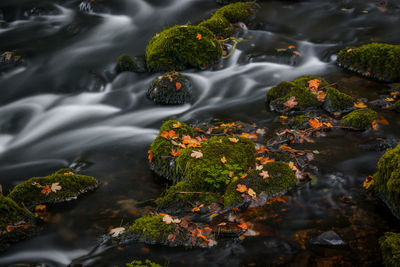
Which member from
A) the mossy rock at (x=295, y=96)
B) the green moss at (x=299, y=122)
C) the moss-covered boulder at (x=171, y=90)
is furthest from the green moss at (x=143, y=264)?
the moss-covered boulder at (x=171, y=90)

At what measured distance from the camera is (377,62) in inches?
310

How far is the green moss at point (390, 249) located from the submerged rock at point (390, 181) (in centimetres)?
56

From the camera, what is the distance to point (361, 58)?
26.9 feet

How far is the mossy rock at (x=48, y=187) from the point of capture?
186 inches

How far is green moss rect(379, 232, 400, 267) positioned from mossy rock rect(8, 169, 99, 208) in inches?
148

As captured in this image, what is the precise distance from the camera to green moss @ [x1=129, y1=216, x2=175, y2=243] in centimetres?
393

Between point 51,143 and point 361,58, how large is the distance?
6.99 m

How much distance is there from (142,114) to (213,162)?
3367mm

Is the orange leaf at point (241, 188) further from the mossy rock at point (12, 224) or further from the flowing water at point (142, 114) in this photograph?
the mossy rock at point (12, 224)

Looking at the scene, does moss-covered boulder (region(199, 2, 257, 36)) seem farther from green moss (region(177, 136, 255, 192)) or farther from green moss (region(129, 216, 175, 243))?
green moss (region(129, 216, 175, 243))

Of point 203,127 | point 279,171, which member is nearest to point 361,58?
point 203,127

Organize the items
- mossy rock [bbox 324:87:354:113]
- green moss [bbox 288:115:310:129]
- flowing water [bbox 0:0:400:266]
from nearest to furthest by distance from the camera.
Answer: flowing water [bbox 0:0:400:266] → green moss [bbox 288:115:310:129] → mossy rock [bbox 324:87:354:113]

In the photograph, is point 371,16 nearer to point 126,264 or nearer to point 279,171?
point 279,171

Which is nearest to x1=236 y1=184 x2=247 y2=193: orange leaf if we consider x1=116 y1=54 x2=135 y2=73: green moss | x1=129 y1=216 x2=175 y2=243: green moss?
x1=129 y1=216 x2=175 y2=243: green moss
